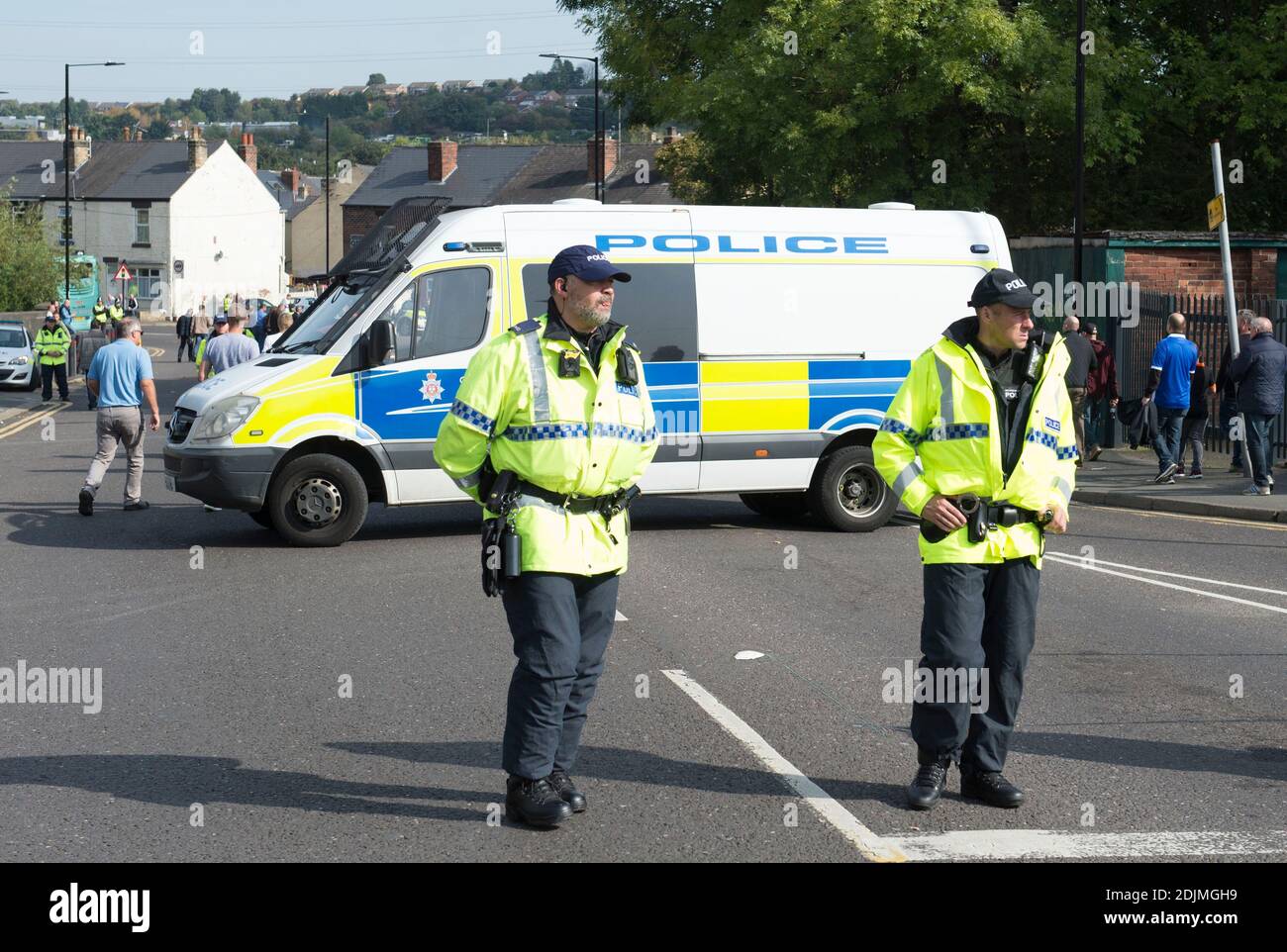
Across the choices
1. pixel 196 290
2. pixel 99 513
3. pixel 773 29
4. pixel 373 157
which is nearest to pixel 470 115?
pixel 373 157

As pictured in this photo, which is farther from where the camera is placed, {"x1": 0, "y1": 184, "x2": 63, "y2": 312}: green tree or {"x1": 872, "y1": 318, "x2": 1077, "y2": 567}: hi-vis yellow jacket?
{"x1": 0, "y1": 184, "x2": 63, "y2": 312}: green tree

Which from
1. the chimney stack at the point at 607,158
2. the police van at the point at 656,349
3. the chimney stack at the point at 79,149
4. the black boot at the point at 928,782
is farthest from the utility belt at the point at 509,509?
the chimney stack at the point at 79,149

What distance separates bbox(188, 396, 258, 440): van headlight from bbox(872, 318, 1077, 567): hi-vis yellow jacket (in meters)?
7.92

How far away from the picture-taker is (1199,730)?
7.24m

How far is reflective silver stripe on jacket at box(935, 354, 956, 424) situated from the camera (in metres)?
5.91

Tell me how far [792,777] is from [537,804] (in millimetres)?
1212

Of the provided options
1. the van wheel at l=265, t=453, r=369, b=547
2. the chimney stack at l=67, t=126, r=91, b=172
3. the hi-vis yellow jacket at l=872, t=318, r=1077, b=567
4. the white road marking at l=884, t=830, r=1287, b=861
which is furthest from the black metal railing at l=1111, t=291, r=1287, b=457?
the chimney stack at l=67, t=126, r=91, b=172

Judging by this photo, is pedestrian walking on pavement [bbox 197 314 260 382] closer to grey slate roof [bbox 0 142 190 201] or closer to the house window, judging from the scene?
grey slate roof [bbox 0 142 190 201]

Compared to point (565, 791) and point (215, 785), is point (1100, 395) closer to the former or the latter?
point (565, 791)

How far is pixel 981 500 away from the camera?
589 centimetres

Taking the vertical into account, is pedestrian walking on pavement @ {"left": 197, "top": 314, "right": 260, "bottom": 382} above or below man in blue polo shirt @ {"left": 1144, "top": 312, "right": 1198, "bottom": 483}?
above

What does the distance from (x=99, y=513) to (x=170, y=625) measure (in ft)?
20.1

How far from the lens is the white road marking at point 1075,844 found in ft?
17.8

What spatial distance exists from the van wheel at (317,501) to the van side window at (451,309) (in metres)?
1.13
